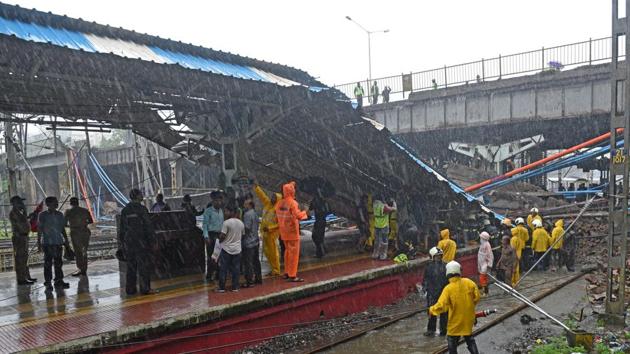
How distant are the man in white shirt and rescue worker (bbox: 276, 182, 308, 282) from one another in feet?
3.09

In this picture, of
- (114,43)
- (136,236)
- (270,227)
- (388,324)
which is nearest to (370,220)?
(388,324)

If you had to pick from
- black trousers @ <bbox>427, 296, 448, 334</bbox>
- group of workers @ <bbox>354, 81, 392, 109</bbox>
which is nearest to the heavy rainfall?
black trousers @ <bbox>427, 296, 448, 334</bbox>

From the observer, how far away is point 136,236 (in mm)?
7789

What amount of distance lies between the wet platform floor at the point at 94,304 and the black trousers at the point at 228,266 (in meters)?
0.20

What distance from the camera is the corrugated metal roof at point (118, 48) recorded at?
7055 millimetres

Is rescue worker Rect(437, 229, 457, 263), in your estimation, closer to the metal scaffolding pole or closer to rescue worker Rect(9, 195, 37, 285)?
the metal scaffolding pole

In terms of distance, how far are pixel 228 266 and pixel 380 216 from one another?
173 inches

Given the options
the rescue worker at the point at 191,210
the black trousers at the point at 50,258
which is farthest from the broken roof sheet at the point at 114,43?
the black trousers at the point at 50,258

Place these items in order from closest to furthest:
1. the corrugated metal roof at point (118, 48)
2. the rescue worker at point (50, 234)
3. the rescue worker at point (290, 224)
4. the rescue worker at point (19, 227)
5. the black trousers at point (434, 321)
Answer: the corrugated metal roof at point (118, 48), the black trousers at point (434, 321), the rescue worker at point (50, 234), the rescue worker at point (19, 227), the rescue worker at point (290, 224)

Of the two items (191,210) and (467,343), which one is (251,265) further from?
(467,343)

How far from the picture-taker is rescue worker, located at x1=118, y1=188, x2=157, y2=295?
773 centimetres

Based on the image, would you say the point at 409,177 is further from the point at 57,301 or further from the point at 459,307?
the point at 57,301

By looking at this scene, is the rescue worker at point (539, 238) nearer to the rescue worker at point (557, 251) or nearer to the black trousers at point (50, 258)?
the rescue worker at point (557, 251)

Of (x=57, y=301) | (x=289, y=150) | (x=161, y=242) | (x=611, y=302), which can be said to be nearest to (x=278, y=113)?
(x=289, y=150)
